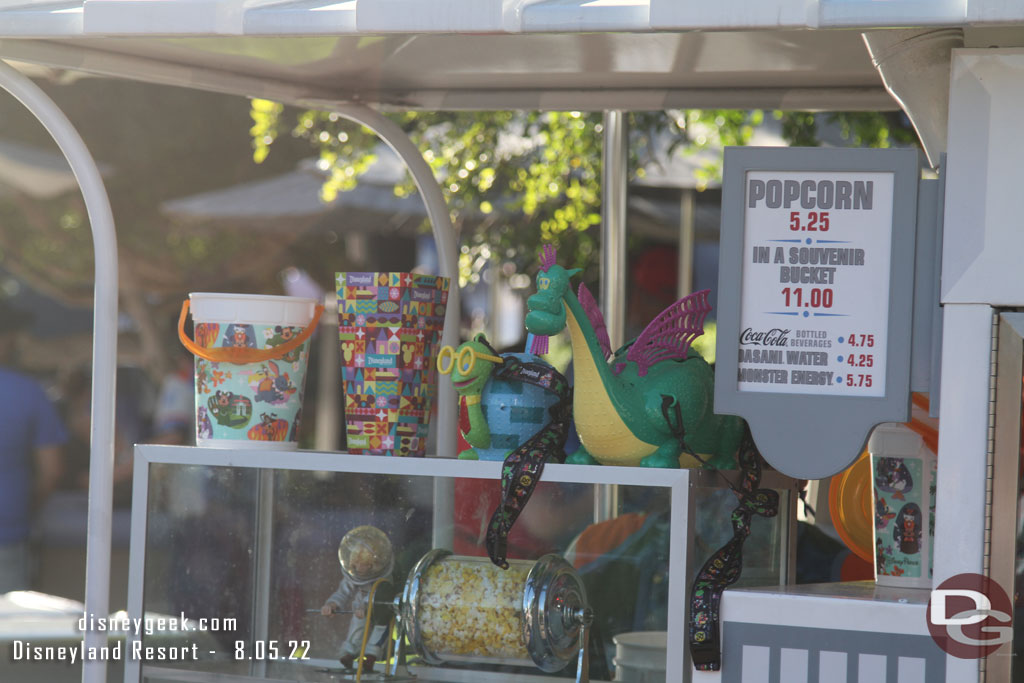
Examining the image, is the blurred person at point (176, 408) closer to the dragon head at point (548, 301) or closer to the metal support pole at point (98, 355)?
the metal support pole at point (98, 355)

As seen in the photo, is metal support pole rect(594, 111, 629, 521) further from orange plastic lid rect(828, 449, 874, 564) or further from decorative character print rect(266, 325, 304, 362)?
decorative character print rect(266, 325, 304, 362)

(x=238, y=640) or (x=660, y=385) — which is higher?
(x=660, y=385)

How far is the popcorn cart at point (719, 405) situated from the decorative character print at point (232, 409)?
0.07 m

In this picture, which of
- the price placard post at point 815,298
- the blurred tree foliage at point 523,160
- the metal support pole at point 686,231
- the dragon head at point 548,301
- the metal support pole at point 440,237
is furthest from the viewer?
the metal support pole at point 686,231

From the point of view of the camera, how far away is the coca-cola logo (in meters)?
2.01

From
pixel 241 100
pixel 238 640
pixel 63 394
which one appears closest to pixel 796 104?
pixel 238 640

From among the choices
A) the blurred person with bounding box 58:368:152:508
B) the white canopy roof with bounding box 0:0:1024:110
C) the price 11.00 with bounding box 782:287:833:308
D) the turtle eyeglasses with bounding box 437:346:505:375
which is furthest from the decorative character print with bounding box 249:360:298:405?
the blurred person with bounding box 58:368:152:508

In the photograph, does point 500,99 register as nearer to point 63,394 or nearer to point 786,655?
point 786,655

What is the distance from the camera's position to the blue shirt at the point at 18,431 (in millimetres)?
5508

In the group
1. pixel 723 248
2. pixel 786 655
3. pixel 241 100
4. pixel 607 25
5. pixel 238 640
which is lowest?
pixel 238 640

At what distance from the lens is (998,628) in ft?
6.31

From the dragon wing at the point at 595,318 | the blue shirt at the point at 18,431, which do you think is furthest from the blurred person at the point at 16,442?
the dragon wing at the point at 595,318

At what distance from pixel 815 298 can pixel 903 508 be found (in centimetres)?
48

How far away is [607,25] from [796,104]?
152 centimetres
